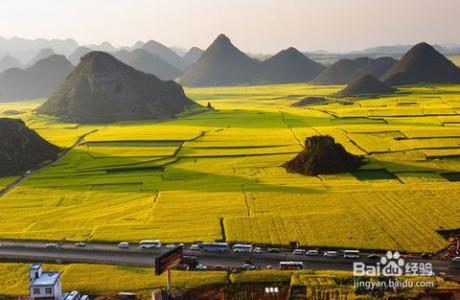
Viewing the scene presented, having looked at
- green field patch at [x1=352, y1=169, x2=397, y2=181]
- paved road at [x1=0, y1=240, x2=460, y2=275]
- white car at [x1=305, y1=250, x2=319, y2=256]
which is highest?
green field patch at [x1=352, y1=169, x2=397, y2=181]

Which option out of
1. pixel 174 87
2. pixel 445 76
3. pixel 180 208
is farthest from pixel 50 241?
pixel 445 76

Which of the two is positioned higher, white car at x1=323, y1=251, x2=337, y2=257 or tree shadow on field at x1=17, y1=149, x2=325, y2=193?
tree shadow on field at x1=17, y1=149, x2=325, y2=193

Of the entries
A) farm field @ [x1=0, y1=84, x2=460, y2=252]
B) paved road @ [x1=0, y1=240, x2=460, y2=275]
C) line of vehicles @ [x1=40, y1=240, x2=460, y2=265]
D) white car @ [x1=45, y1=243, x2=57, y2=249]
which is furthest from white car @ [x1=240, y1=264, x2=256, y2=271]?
white car @ [x1=45, y1=243, x2=57, y2=249]

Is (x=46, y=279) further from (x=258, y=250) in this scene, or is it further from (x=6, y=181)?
(x=6, y=181)

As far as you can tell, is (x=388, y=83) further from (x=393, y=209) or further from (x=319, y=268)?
(x=319, y=268)

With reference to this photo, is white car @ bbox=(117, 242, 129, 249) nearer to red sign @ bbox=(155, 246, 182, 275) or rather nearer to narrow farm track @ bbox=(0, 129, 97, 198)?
red sign @ bbox=(155, 246, 182, 275)

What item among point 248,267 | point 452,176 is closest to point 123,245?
point 248,267
